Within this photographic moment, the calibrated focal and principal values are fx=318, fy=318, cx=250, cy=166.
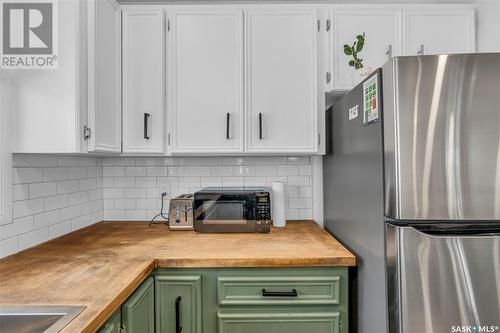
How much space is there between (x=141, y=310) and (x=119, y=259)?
27 centimetres

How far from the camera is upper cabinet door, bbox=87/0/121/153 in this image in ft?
5.18

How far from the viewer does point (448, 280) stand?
3.72 feet

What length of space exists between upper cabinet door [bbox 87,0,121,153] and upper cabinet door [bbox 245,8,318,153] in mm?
777

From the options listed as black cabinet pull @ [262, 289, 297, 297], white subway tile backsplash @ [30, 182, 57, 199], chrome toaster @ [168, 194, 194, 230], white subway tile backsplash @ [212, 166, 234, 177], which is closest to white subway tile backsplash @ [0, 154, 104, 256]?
white subway tile backsplash @ [30, 182, 57, 199]

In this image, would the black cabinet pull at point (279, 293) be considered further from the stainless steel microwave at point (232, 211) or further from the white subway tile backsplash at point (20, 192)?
the white subway tile backsplash at point (20, 192)

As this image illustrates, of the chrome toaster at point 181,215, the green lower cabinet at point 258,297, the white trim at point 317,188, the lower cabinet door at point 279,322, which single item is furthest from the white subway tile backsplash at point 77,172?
the white trim at point 317,188

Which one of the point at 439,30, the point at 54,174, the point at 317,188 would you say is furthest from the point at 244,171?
the point at 439,30

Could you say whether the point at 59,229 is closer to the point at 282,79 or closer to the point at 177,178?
the point at 177,178

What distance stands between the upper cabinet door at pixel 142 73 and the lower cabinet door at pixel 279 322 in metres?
1.10

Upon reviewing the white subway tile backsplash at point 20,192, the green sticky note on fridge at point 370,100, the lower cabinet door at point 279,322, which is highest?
the green sticky note on fridge at point 370,100

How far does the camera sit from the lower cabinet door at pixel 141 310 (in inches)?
45.0

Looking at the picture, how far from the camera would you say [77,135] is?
1459 mm

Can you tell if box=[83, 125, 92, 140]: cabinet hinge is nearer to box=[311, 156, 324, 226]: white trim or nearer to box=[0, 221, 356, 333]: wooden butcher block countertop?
box=[0, 221, 356, 333]: wooden butcher block countertop

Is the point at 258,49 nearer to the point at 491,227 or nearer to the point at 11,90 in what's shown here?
the point at 11,90
